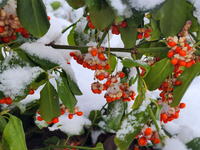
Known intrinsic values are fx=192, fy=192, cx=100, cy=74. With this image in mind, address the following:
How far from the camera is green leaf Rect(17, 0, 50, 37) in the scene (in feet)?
1.63

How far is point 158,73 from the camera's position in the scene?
0.63m

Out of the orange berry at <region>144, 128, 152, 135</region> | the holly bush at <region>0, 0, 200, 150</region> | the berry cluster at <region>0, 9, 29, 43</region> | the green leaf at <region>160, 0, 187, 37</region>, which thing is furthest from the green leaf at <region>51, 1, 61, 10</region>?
the orange berry at <region>144, 128, 152, 135</region>

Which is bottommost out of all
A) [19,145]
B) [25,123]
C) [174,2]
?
[25,123]

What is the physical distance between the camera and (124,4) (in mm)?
388

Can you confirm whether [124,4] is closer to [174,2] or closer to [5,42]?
[174,2]

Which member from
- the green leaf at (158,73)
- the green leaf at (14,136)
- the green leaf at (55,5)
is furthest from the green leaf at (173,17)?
the green leaf at (55,5)

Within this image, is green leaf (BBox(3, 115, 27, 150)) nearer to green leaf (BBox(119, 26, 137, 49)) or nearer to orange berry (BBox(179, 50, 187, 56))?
green leaf (BBox(119, 26, 137, 49))

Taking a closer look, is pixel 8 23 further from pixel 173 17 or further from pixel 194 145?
pixel 194 145

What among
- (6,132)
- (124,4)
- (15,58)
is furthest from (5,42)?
(124,4)

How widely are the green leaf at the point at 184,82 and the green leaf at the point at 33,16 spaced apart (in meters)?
0.47

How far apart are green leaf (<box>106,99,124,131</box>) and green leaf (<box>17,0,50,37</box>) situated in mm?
449

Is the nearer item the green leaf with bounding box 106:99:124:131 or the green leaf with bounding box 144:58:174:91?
the green leaf with bounding box 144:58:174:91

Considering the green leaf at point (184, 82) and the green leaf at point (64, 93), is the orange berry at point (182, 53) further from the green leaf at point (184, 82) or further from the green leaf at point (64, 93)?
the green leaf at point (64, 93)

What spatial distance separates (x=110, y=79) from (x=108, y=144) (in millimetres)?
419
